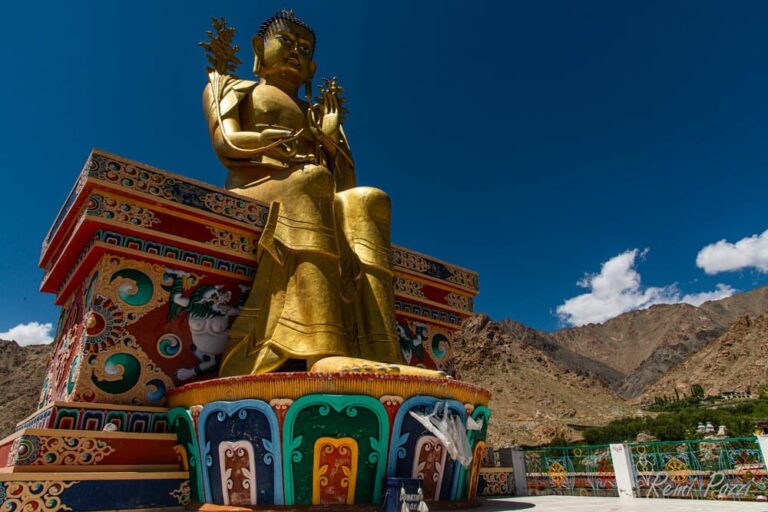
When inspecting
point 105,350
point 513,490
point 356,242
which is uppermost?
point 356,242

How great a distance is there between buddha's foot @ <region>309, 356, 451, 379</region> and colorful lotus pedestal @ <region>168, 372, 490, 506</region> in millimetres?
145

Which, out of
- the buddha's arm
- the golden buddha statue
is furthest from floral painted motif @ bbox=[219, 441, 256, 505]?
the buddha's arm

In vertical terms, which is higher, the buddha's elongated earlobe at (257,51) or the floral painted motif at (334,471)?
the buddha's elongated earlobe at (257,51)

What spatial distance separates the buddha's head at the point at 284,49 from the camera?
8320 millimetres

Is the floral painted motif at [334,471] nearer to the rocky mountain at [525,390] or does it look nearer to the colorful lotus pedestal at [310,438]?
the colorful lotus pedestal at [310,438]

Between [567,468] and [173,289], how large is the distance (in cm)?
571

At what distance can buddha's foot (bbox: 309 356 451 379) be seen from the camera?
4.89 m

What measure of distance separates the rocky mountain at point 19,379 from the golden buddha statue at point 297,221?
1882 centimetres

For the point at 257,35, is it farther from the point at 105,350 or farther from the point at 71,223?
the point at 105,350

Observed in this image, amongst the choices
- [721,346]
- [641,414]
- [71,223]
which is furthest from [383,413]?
[721,346]

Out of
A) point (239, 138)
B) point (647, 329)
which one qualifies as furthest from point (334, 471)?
point (647, 329)

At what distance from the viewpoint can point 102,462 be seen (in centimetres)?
491

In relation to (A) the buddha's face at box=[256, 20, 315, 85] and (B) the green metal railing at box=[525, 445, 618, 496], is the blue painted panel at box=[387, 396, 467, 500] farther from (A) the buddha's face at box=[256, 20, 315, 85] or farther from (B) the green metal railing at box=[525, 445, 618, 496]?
(A) the buddha's face at box=[256, 20, 315, 85]

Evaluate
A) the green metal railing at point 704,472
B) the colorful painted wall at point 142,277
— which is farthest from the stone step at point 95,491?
the green metal railing at point 704,472
